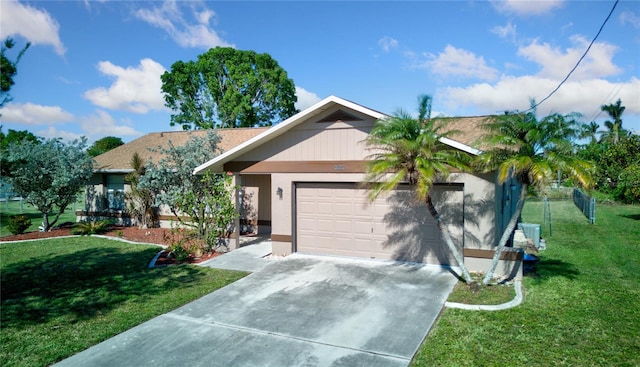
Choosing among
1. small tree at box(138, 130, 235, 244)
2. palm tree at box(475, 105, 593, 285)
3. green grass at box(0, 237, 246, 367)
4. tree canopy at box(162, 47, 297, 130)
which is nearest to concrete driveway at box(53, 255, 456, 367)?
green grass at box(0, 237, 246, 367)

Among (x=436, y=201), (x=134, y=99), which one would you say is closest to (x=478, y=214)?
(x=436, y=201)

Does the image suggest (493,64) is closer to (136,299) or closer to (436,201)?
(436,201)

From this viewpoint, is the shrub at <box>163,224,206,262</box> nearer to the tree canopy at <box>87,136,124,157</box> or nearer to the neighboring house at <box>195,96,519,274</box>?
the neighboring house at <box>195,96,519,274</box>

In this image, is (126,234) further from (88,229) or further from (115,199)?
(115,199)

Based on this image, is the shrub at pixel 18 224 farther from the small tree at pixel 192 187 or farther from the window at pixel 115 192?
the small tree at pixel 192 187

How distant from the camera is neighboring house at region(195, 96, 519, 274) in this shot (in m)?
10.3

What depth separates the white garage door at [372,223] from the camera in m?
10.9

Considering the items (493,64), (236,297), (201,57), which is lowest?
(236,297)

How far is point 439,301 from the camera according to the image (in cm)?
827

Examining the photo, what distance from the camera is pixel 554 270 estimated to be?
10805 mm

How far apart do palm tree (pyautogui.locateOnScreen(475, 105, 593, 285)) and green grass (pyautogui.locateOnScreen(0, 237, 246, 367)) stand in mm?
6970

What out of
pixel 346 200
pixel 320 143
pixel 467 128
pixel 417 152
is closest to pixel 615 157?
pixel 467 128

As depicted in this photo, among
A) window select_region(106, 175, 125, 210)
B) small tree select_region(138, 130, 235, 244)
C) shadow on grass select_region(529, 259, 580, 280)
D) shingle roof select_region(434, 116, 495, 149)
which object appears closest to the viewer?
shadow on grass select_region(529, 259, 580, 280)

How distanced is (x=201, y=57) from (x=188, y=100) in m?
4.43
